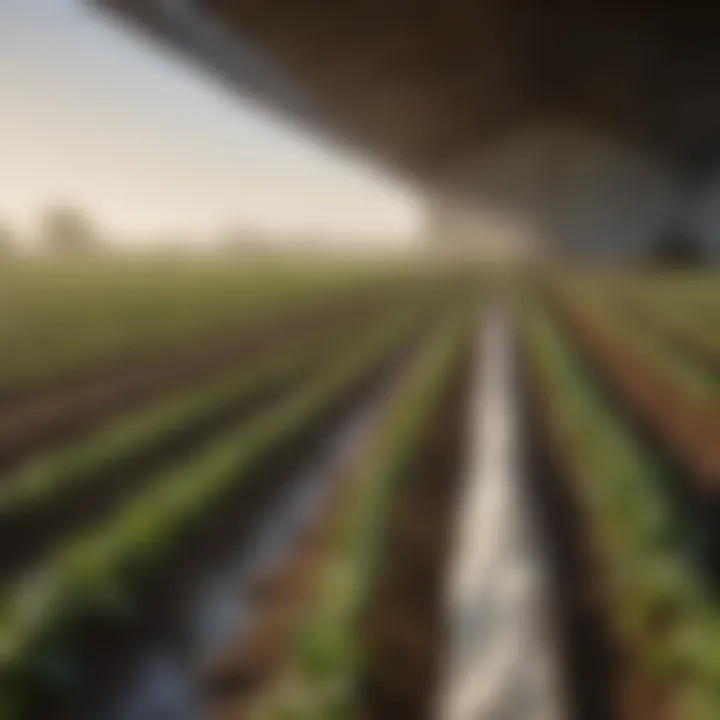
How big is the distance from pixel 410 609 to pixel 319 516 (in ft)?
9.78

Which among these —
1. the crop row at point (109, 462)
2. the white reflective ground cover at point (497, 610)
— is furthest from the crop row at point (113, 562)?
the white reflective ground cover at point (497, 610)

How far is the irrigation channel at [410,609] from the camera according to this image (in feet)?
24.7

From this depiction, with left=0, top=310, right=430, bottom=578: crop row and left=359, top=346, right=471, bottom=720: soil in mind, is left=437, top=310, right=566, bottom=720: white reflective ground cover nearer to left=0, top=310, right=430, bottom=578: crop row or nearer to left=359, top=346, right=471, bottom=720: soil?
left=359, top=346, right=471, bottom=720: soil

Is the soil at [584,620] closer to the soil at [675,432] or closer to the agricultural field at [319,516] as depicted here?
the agricultural field at [319,516]

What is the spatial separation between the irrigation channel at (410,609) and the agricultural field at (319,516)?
32mm

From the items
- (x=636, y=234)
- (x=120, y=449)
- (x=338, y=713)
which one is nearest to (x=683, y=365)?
(x=120, y=449)

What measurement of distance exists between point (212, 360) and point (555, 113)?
74.0 feet

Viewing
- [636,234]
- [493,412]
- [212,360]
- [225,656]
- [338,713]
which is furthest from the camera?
[636,234]

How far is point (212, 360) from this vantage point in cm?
2402

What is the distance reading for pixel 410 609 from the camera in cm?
901

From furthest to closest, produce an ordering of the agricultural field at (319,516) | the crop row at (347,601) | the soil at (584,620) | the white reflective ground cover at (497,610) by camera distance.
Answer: the agricultural field at (319,516), the white reflective ground cover at (497,610), the soil at (584,620), the crop row at (347,601)

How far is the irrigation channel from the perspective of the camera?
24.7 ft

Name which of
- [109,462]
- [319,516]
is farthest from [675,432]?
[109,462]

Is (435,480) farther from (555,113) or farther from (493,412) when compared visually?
(555,113)
